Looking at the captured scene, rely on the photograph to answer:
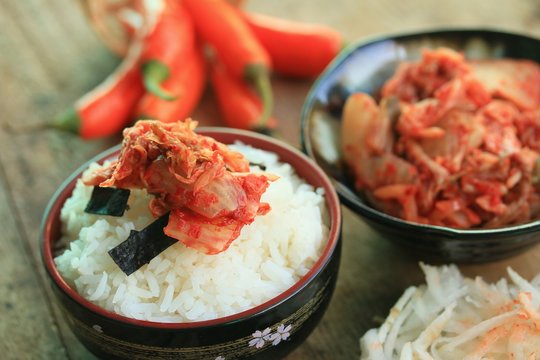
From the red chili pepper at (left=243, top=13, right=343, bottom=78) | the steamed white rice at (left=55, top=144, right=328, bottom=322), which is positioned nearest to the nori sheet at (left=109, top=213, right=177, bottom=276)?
the steamed white rice at (left=55, top=144, right=328, bottom=322)

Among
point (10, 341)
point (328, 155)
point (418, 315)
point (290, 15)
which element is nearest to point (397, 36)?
point (328, 155)

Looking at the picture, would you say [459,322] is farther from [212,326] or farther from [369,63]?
→ [369,63]

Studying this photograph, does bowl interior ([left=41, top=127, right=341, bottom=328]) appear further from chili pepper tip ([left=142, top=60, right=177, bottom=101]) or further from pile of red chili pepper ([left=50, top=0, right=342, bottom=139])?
chili pepper tip ([left=142, top=60, right=177, bottom=101])

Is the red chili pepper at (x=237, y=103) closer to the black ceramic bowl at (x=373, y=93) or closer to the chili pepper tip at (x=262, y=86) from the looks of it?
the chili pepper tip at (x=262, y=86)

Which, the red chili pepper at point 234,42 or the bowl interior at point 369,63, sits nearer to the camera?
the bowl interior at point 369,63

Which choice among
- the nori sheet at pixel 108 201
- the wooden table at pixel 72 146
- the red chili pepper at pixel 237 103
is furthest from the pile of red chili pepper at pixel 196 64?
the nori sheet at pixel 108 201

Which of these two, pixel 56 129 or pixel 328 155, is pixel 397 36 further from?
pixel 56 129

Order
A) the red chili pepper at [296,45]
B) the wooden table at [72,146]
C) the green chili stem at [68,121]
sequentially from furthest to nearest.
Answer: the red chili pepper at [296,45] < the green chili stem at [68,121] < the wooden table at [72,146]
